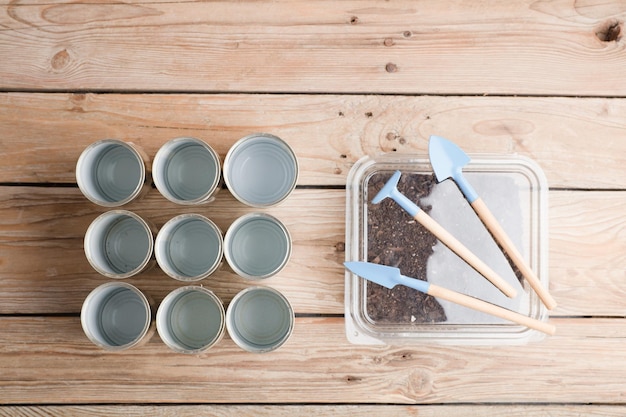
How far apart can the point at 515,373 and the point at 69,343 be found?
768mm

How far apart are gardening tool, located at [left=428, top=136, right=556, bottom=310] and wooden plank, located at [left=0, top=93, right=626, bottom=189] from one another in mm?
64

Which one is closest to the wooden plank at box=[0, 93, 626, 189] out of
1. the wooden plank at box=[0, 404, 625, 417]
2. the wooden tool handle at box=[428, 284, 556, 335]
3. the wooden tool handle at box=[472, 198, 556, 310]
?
the wooden tool handle at box=[472, 198, 556, 310]

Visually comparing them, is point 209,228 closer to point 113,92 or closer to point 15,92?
point 113,92

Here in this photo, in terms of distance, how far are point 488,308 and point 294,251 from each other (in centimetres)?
33

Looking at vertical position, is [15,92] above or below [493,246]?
above

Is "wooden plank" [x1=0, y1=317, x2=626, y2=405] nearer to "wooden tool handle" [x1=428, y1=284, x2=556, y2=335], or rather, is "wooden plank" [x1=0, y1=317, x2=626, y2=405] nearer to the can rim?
"wooden tool handle" [x1=428, y1=284, x2=556, y2=335]

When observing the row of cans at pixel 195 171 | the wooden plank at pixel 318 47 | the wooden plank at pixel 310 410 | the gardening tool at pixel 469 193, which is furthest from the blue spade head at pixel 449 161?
the wooden plank at pixel 310 410

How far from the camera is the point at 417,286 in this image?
0.81 m

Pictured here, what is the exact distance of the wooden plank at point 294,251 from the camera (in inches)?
35.5

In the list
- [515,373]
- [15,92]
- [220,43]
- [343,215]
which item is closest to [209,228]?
[343,215]

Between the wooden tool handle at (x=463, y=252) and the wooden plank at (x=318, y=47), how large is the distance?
25 centimetres

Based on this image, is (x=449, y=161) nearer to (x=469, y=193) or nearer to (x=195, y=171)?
(x=469, y=193)

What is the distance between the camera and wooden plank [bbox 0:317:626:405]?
90 centimetres

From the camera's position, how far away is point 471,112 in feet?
3.01
